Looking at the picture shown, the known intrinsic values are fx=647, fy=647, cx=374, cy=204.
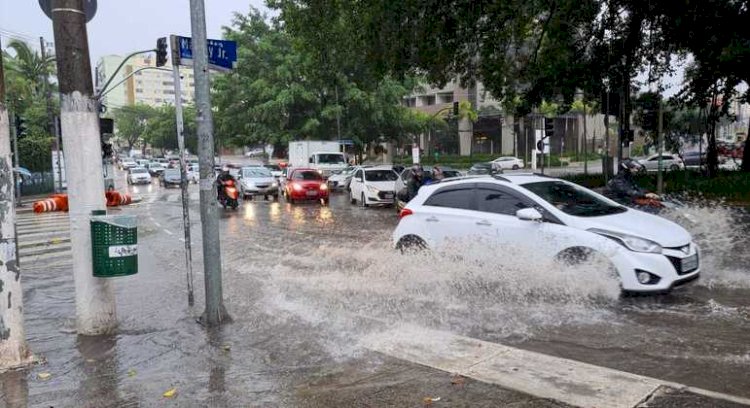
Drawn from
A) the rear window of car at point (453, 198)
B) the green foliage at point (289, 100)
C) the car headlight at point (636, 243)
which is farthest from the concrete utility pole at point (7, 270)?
the green foliage at point (289, 100)

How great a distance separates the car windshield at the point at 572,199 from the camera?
799 cm

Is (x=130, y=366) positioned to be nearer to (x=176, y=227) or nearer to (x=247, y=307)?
(x=247, y=307)

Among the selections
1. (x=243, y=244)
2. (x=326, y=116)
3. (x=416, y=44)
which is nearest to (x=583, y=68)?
(x=416, y=44)

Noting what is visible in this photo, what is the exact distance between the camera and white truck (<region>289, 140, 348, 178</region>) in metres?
37.3

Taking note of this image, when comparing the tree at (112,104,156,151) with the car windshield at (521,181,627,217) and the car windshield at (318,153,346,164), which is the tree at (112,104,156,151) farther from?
the car windshield at (521,181,627,217)

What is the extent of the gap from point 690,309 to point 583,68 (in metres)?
15.6

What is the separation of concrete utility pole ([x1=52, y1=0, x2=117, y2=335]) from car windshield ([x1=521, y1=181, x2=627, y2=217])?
5.14 meters

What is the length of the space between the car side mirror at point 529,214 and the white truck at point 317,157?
2933 centimetres

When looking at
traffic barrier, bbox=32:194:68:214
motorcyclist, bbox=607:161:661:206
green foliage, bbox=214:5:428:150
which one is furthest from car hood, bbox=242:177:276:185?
motorcyclist, bbox=607:161:661:206

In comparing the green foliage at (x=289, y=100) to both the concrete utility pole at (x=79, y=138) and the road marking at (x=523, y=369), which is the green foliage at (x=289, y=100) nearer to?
the concrete utility pole at (x=79, y=138)

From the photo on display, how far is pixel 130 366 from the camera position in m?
5.82

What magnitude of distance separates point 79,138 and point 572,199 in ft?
19.3

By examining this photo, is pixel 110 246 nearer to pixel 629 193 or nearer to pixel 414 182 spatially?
pixel 629 193

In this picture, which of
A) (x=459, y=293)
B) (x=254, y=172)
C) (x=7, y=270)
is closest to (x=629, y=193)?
(x=459, y=293)
